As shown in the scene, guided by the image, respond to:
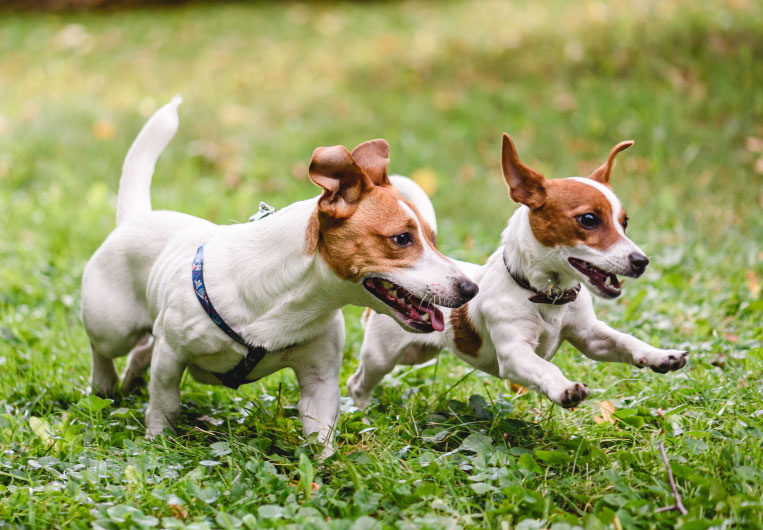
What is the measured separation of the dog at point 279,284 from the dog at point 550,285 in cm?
38

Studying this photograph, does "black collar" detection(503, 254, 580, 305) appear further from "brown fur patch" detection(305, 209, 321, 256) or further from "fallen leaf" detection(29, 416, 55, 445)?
"fallen leaf" detection(29, 416, 55, 445)

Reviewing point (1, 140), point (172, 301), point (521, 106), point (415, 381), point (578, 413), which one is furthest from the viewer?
point (521, 106)

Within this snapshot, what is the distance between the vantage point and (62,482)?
306 centimetres

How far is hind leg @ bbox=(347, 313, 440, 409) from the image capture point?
152 inches

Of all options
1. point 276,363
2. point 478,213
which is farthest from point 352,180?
point 478,213

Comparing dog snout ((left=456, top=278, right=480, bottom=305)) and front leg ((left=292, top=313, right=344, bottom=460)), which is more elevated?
dog snout ((left=456, top=278, right=480, bottom=305))

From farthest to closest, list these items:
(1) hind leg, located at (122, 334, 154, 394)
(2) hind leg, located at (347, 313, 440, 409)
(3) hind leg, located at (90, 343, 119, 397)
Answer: (1) hind leg, located at (122, 334, 154, 394), (3) hind leg, located at (90, 343, 119, 397), (2) hind leg, located at (347, 313, 440, 409)

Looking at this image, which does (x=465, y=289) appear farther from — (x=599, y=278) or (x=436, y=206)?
(x=436, y=206)

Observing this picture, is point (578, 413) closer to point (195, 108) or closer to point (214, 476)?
point (214, 476)

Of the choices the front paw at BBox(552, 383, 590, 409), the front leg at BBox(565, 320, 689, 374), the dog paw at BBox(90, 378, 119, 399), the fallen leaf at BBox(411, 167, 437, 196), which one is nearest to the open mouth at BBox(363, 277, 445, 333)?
the front paw at BBox(552, 383, 590, 409)

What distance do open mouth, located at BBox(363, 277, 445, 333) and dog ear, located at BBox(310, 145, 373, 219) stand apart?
29 centimetres

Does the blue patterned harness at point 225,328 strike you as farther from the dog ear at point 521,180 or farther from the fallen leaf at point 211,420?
the dog ear at point 521,180

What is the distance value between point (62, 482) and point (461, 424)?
159 cm

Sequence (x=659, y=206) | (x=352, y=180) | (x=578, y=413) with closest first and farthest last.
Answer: (x=352, y=180), (x=578, y=413), (x=659, y=206)
